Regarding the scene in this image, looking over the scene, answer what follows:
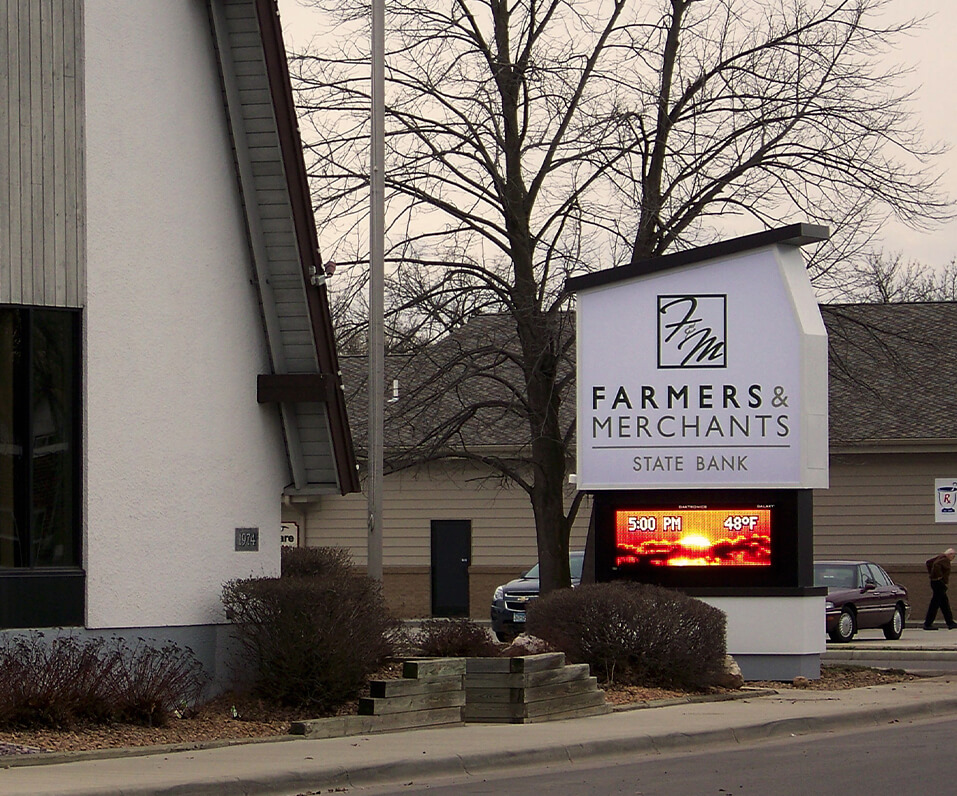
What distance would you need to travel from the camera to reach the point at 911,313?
41750mm

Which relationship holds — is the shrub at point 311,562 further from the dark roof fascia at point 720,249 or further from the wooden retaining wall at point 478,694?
the wooden retaining wall at point 478,694

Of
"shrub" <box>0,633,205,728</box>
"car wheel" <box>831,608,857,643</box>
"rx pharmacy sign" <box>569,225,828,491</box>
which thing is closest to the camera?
"shrub" <box>0,633,205,728</box>

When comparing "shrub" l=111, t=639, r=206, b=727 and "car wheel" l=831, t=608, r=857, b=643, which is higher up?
"shrub" l=111, t=639, r=206, b=727

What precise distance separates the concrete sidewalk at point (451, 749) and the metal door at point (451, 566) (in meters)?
21.6

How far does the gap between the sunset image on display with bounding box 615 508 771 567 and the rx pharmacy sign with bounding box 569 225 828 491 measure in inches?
15.6

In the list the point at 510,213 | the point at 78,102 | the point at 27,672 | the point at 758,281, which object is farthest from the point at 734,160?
the point at 27,672

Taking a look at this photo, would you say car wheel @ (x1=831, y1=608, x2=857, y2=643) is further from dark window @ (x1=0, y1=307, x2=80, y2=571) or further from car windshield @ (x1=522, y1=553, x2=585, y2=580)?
dark window @ (x1=0, y1=307, x2=80, y2=571)

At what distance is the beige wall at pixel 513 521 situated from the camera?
120 ft

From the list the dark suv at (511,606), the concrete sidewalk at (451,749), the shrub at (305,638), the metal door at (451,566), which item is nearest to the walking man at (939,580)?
the dark suv at (511,606)

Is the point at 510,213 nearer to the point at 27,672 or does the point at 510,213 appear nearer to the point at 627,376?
the point at 627,376

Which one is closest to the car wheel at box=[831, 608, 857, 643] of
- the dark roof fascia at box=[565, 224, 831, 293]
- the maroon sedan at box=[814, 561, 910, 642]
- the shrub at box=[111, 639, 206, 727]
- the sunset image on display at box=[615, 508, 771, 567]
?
the maroon sedan at box=[814, 561, 910, 642]

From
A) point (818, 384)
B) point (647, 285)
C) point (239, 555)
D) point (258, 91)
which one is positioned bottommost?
point (239, 555)

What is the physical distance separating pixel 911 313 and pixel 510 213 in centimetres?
1953

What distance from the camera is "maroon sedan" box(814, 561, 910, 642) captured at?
2955cm
